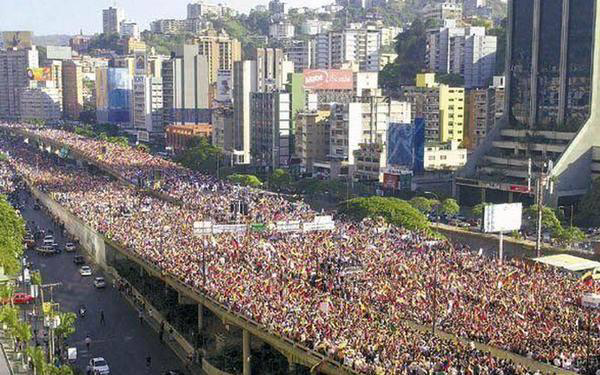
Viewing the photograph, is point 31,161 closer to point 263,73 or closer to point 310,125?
point 263,73

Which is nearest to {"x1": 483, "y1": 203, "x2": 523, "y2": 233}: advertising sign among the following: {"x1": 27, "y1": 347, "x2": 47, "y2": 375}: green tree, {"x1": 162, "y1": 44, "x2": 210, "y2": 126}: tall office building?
{"x1": 27, "y1": 347, "x2": 47, "y2": 375}: green tree

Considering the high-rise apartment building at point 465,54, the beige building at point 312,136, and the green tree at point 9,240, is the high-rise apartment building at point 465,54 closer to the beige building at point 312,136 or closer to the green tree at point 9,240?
the beige building at point 312,136

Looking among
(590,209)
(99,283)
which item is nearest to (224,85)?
(590,209)

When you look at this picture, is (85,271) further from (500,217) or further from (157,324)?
(500,217)

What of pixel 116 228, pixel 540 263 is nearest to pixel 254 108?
pixel 116 228

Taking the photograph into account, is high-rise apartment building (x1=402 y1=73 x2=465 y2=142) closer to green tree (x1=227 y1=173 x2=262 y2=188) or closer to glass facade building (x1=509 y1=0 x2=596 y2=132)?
glass facade building (x1=509 y1=0 x2=596 y2=132)

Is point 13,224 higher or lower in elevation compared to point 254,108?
lower

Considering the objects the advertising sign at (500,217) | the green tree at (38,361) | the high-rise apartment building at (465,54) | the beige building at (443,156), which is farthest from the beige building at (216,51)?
the green tree at (38,361)
